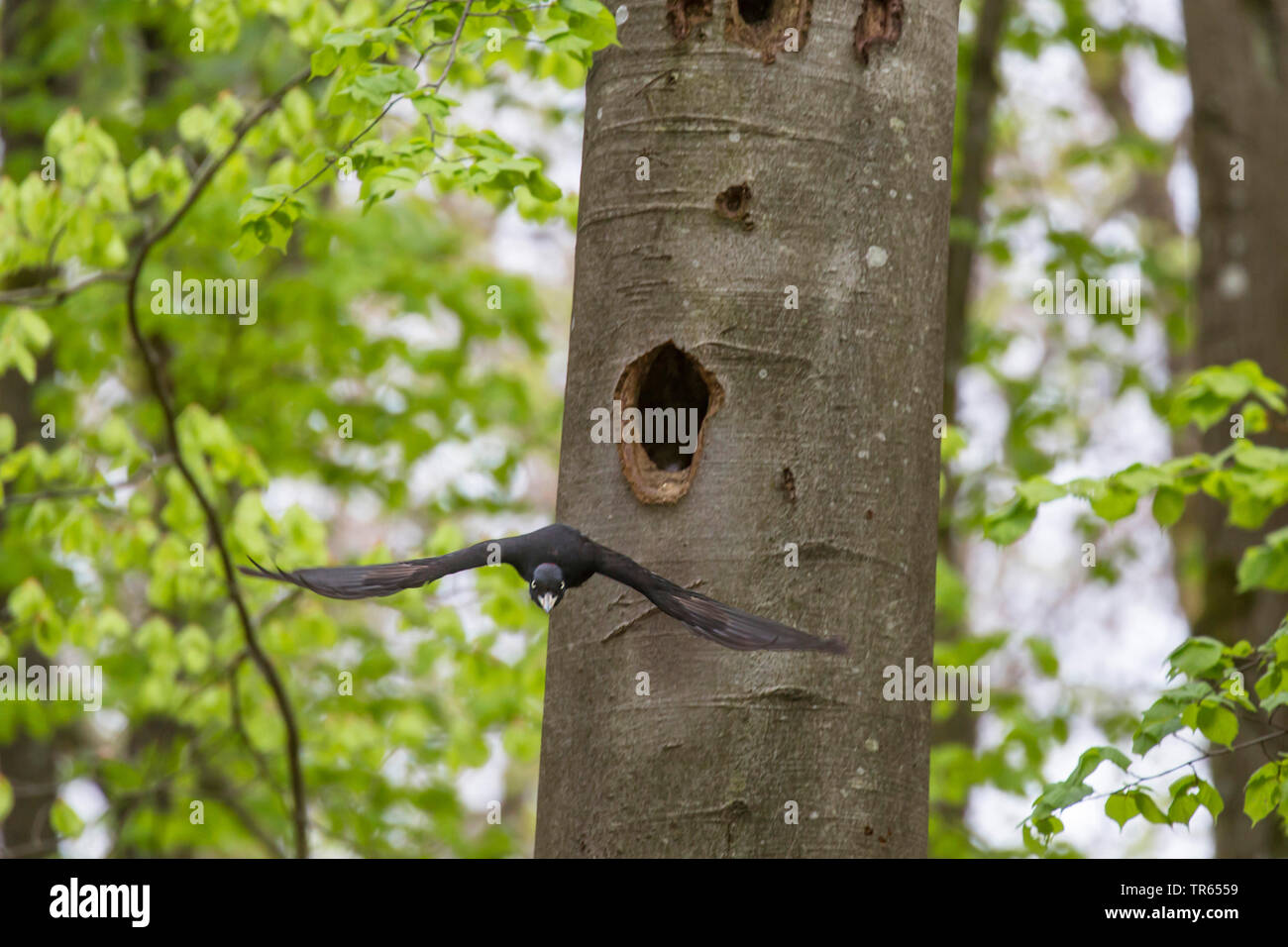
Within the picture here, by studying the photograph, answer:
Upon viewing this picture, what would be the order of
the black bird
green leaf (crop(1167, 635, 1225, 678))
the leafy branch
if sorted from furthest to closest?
the leafy branch < green leaf (crop(1167, 635, 1225, 678)) < the black bird

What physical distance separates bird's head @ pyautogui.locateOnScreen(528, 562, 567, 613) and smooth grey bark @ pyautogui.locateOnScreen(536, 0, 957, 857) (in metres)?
0.18

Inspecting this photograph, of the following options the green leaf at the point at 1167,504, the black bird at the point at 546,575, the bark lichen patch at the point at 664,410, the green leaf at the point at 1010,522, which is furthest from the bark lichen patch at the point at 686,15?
the green leaf at the point at 1167,504

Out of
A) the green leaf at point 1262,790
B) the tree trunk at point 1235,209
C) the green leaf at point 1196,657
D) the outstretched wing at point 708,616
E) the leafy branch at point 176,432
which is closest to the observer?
the outstretched wing at point 708,616

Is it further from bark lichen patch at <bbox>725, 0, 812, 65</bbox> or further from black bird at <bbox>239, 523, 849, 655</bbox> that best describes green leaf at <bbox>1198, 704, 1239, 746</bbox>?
bark lichen patch at <bbox>725, 0, 812, 65</bbox>

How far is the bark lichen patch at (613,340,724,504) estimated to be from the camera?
2283mm

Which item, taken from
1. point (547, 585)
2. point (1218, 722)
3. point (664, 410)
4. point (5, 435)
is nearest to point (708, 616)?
point (547, 585)

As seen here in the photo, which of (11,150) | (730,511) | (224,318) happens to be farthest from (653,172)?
(11,150)

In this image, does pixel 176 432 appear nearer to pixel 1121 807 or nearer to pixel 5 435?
pixel 5 435

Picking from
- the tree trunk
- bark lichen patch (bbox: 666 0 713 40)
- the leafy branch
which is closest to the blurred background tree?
the leafy branch

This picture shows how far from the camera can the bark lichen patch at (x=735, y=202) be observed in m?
2.31

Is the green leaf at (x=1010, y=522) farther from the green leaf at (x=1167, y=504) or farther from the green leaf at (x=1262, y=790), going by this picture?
the green leaf at (x=1262, y=790)

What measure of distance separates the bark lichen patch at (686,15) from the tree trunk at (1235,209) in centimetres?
439

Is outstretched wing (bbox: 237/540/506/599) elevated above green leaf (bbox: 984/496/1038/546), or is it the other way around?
green leaf (bbox: 984/496/1038/546)
